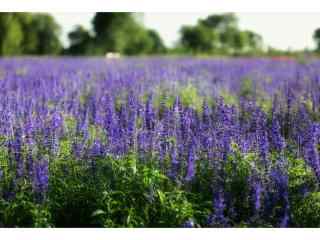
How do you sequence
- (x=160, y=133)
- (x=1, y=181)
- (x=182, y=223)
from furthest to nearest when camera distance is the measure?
(x=160, y=133), (x=1, y=181), (x=182, y=223)

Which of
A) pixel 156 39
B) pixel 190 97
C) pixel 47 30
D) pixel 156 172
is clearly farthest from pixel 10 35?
pixel 156 172

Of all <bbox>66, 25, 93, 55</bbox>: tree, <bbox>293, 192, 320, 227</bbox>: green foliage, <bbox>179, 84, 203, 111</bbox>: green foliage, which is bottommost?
<bbox>293, 192, 320, 227</bbox>: green foliage

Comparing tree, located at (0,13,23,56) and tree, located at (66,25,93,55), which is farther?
tree, located at (0,13,23,56)

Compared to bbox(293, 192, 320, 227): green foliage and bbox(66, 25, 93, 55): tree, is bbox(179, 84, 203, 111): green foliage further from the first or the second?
bbox(293, 192, 320, 227): green foliage

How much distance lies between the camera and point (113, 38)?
33.3 feet

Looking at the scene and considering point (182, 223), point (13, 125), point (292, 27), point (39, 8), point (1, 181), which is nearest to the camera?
point (182, 223)

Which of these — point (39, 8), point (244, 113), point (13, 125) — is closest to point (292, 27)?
point (244, 113)

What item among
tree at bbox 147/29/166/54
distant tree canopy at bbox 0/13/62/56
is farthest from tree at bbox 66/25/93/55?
tree at bbox 147/29/166/54

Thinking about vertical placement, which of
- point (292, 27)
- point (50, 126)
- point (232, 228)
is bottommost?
point (232, 228)

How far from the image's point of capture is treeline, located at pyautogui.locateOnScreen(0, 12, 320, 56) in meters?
7.44

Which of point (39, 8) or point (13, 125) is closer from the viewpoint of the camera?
point (13, 125)

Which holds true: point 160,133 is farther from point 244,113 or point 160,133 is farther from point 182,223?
point 244,113

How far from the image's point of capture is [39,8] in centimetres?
464

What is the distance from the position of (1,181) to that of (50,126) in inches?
23.8
